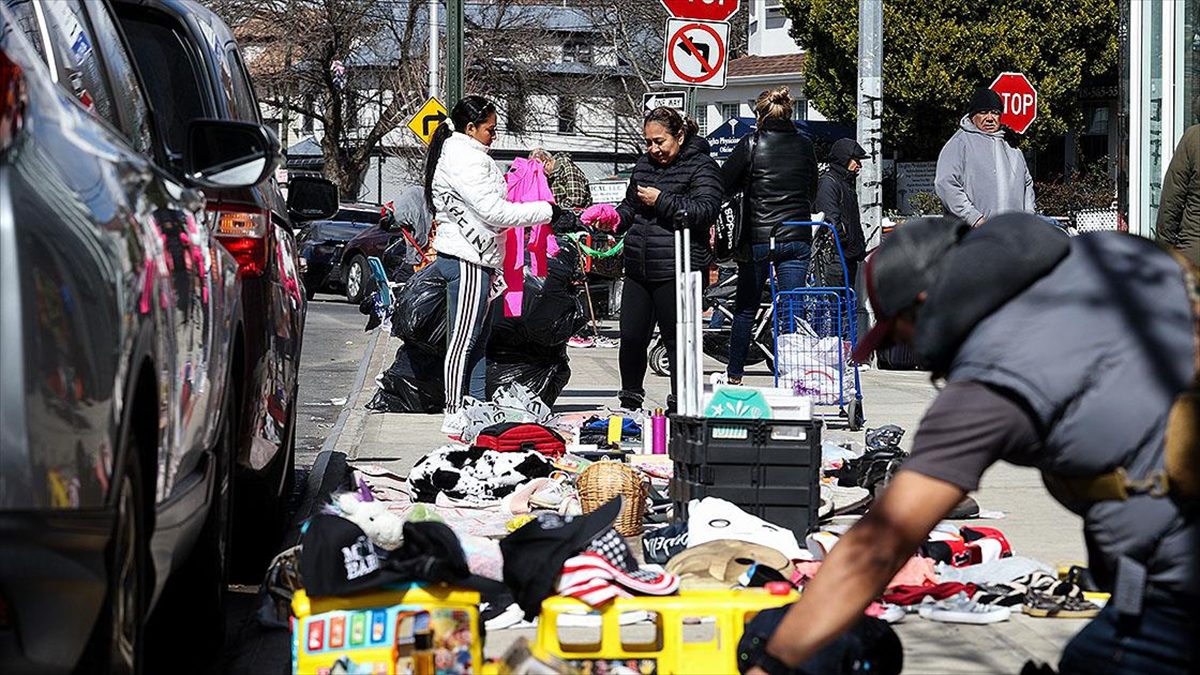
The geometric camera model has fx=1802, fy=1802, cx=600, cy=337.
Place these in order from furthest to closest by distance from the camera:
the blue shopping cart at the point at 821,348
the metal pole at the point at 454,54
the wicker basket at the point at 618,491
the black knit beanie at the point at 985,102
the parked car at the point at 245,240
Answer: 1. the metal pole at the point at 454,54
2. the black knit beanie at the point at 985,102
3. the blue shopping cart at the point at 821,348
4. the wicker basket at the point at 618,491
5. the parked car at the point at 245,240

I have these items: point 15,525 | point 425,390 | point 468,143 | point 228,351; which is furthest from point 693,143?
point 15,525

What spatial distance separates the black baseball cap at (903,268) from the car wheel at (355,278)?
2471 cm

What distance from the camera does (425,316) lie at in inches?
446

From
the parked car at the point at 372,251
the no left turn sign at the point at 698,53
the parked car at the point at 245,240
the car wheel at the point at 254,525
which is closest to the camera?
the parked car at the point at 245,240

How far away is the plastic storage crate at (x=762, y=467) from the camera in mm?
6746

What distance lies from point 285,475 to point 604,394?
572 cm

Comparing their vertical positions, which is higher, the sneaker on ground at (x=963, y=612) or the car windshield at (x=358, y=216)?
the car windshield at (x=358, y=216)

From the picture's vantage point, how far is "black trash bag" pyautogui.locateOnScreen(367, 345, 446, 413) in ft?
38.3

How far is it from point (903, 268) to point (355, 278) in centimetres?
2607

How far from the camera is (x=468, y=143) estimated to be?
10.5m

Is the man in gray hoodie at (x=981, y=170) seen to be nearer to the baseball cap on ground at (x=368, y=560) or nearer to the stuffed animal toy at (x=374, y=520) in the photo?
the stuffed animal toy at (x=374, y=520)

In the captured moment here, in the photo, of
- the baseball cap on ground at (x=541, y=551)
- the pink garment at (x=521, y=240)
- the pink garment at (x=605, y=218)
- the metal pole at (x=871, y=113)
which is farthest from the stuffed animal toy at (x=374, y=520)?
the metal pole at (x=871, y=113)

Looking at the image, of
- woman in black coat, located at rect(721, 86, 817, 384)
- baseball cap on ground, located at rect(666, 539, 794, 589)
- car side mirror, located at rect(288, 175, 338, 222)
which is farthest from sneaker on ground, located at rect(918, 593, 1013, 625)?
woman in black coat, located at rect(721, 86, 817, 384)

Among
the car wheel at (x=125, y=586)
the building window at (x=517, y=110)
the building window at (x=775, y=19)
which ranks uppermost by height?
the building window at (x=775, y=19)
